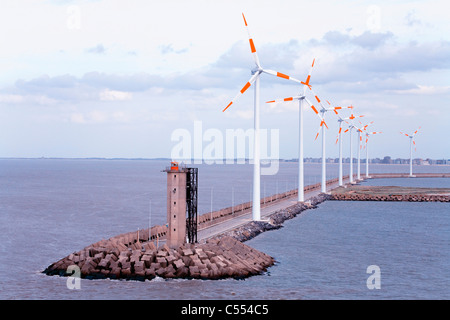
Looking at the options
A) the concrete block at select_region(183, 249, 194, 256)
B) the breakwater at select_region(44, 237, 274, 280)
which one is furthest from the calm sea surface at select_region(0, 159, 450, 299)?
the concrete block at select_region(183, 249, 194, 256)

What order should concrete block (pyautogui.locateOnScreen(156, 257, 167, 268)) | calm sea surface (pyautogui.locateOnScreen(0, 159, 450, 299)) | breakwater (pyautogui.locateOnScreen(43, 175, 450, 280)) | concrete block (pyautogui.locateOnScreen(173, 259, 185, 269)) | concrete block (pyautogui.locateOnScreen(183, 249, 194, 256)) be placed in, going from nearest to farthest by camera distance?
calm sea surface (pyautogui.locateOnScreen(0, 159, 450, 299)) → breakwater (pyautogui.locateOnScreen(43, 175, 450, 280)) → concrete block (pyautogui.locateOnScreen(173, 259, 185, 269)) → concrete block (pyautogui.locateOnScreen(156, 257, 167, 268)) → concrete block (pyautogui.locateOnScreen(183, 249, 194, 256))

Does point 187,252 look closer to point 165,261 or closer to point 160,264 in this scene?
point 165,261

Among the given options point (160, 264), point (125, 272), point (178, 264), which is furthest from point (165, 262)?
point (125, 272)

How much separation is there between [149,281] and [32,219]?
47769mm

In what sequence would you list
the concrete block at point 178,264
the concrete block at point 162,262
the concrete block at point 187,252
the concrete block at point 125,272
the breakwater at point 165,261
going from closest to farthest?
the concrete block at point 125,272 < the breakwater at point 165,261 < the concrete block at point 178,264 < the concrete block at point 162,262 < the concrete block at point 187,252

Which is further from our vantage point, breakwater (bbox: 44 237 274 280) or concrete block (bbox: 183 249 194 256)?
concrete block (bbox: 183 249 194 256)

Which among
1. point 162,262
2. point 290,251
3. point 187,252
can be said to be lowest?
point 290,251

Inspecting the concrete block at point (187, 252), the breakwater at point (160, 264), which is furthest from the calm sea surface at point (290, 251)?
the concrete block at point (187, 252)

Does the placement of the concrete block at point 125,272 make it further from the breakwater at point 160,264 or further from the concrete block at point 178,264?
the concrete block at point 178,264

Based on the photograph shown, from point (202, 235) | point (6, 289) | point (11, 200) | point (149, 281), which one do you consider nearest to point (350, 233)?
point (202, 235)

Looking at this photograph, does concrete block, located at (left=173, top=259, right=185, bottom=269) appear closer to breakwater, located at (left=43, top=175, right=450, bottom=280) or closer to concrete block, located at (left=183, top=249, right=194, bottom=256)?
breakwater, located at (left=43, top=175, right=450, bottom=280)
